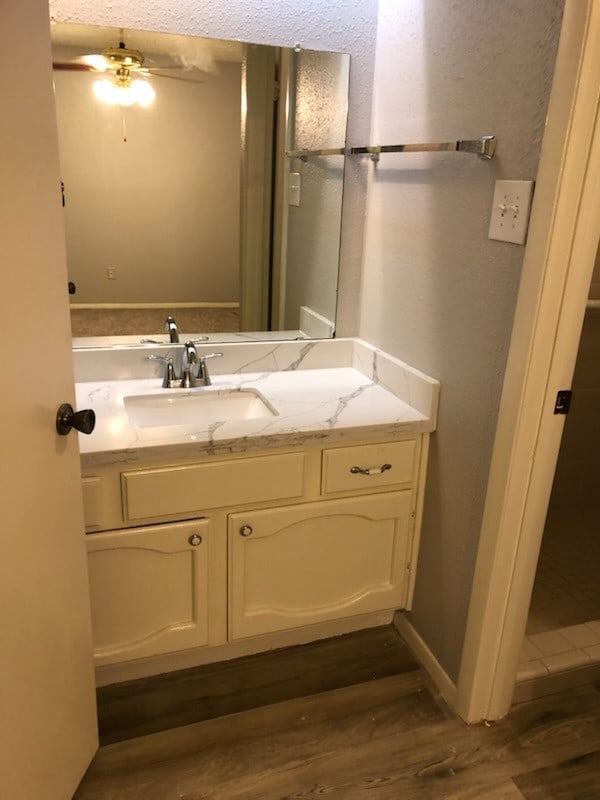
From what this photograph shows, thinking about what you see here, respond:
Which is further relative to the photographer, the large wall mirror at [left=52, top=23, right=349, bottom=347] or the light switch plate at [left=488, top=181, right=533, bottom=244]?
the large wall mirror at [left=52, top=23, right=349, bottom=347]

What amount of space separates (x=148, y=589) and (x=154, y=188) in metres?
1.11

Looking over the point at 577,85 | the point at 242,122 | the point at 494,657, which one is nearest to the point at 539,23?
the point at 577,85

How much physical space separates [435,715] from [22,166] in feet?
5.38

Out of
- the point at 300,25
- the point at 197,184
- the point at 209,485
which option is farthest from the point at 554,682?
the point at 300,25

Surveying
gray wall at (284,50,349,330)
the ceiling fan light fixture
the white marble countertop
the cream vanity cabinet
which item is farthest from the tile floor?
the ceiling fan light fixture

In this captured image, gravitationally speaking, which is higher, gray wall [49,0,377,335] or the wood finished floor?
gray wall [49,0,377,335]

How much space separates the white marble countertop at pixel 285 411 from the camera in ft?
5.05

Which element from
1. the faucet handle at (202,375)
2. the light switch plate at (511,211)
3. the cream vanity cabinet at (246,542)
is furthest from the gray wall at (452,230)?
the faucet handle at (202,375)

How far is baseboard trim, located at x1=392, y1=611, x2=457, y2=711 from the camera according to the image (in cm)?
179

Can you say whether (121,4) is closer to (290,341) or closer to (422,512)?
(290,341)

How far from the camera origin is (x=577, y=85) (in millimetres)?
1200

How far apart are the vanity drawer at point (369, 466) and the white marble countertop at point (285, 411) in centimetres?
5

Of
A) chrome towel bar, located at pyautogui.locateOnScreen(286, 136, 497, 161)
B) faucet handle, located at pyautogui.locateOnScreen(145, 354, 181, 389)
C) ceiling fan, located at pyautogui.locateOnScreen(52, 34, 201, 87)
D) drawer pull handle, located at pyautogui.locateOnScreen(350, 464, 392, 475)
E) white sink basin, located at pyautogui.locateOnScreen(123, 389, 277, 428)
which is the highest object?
ceiling fan, located at pyautogui.locateOnScreen(52, 34, 201, 87)

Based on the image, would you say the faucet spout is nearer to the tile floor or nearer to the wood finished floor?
the wood finished floor
